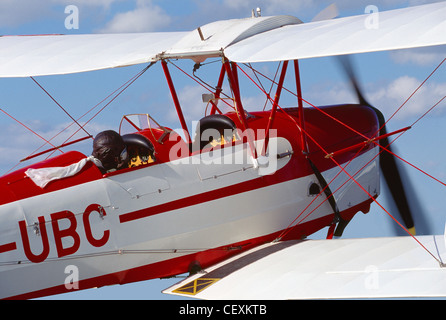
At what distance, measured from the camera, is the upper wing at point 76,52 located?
973 centimetres

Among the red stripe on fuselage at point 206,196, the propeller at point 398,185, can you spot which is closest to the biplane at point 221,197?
the red stripe on fuselage at point 206,196

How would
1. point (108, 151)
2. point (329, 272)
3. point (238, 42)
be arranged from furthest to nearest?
point (238, 42) → point (108, 151) → point (329, 272)

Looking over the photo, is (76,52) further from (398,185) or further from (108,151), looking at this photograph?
(398,185)

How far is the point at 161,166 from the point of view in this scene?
8586mm

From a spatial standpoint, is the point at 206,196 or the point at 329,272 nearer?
the point at 329,272

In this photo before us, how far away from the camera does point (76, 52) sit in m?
10.5

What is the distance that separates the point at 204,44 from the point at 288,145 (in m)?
1.61

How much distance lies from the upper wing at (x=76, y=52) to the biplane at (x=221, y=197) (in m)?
0.04

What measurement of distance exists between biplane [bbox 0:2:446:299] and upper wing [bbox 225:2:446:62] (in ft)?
0.08

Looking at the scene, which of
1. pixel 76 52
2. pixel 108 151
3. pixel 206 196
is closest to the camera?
pixel 108 151

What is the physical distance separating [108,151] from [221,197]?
1.40m

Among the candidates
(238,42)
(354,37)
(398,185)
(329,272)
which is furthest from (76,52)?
(398,185)

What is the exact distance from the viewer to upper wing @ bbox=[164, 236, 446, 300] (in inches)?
300

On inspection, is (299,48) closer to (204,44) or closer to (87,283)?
(204,44)
